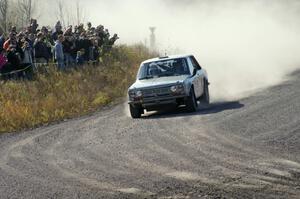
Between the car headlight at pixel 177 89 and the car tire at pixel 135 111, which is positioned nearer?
the car headlight at pixel 177 89

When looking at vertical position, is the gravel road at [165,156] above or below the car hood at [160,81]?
below

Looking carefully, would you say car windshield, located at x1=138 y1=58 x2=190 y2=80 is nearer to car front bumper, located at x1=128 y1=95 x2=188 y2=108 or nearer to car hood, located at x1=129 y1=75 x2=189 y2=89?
car hood, located at x1=129 y1=75 x2=189 y2=89

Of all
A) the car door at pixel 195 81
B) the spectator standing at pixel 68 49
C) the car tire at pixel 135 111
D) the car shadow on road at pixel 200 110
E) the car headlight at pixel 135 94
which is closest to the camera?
the car shadow on road at pixel 200 110

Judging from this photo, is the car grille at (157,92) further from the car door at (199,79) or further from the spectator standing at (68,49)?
the spectator standing at (68,49)

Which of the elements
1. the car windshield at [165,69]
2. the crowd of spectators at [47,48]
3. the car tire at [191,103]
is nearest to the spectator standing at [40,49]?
the crowd of spectators at [47,48]

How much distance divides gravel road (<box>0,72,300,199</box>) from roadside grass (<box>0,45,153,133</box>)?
1829 mm

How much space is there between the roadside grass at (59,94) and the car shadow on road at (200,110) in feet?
9.89

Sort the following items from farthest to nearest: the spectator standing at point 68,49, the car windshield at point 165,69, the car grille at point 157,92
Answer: the spectator standing at point 68,49 < the car windshield at point 165,69 < the car grille at point 157,92

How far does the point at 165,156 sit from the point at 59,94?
425 inches

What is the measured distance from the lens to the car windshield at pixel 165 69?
17753mm

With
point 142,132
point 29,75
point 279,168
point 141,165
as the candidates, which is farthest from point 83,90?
point 279,168

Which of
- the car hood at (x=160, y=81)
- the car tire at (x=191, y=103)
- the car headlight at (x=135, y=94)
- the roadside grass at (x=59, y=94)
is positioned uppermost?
the car hood at (x=160, y=81)

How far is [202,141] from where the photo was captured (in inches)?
491

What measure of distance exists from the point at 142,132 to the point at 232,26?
41209mm
